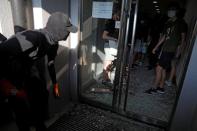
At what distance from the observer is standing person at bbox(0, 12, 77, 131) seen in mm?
1311

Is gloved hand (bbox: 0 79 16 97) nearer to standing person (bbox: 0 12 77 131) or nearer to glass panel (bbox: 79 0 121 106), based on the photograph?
standing person (bbox: 0 12 77 131)

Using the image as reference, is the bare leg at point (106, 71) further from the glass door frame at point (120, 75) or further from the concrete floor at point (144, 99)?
the glass door frame at point (120, 75)

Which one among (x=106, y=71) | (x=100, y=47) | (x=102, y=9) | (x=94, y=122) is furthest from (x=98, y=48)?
(x=94, y=122)

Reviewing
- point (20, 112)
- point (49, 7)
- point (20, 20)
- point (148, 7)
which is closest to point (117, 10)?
point (49, 7)

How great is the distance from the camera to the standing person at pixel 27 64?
1.31 m

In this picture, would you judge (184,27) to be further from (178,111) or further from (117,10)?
(178,111)

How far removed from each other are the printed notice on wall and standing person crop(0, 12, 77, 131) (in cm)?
90

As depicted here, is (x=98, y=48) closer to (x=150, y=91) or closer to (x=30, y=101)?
(x=150, y=91)

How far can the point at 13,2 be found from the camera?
160 centimetres

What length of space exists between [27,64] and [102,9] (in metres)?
1.36

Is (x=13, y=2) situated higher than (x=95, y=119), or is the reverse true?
(x=13, y=2)

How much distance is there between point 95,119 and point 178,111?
1.13 meters

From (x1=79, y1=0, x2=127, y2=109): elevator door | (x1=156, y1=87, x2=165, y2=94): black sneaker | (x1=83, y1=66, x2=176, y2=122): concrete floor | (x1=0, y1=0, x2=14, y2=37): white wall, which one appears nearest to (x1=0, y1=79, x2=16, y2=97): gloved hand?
(x1=0, y1=0, x2=14, y2=37): white wall

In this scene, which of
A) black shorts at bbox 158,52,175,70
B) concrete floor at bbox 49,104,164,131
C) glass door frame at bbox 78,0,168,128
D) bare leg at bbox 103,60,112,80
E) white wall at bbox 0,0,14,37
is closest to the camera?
white wall at bbox 0,0,14,37
